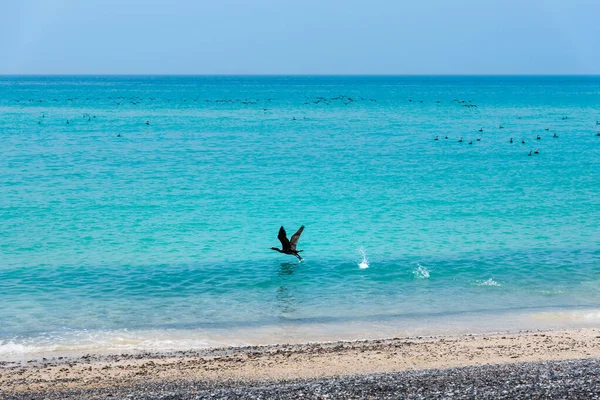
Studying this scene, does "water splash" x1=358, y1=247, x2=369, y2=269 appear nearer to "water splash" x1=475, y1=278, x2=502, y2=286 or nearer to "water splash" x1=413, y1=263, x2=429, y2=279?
"water splash" x1=413, y1=263, x2=429, y2=279

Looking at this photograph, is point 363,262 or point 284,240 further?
point 363,262

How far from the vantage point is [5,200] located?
3912cm

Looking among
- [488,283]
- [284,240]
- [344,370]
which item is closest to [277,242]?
[284,240]

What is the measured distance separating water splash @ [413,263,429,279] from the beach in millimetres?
6256

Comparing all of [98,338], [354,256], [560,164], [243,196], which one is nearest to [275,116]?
[560,164]

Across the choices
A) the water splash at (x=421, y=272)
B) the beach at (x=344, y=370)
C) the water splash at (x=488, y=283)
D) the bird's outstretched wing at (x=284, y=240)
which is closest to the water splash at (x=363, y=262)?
the water splash at (x=421, y=272)

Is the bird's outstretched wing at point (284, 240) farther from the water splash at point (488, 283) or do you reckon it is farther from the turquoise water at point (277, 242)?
the water splash at point (488, 283)

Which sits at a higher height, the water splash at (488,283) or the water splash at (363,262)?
the water splash at (488,283)

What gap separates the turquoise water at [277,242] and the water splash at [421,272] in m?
0.14

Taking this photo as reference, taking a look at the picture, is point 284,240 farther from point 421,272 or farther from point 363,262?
point 421,272

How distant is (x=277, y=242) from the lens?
30.6 metres

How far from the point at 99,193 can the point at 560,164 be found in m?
34.9

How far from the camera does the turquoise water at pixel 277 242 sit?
21312mm

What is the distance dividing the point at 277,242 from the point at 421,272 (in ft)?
23.5
